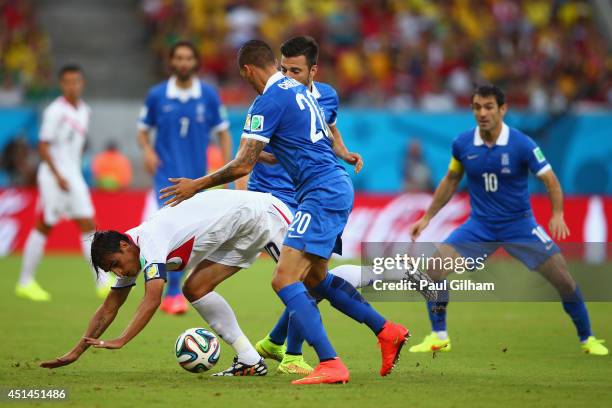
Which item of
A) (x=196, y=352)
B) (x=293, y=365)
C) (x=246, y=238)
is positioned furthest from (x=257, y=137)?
(x=293, y=365)

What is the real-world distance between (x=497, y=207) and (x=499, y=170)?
1.11ft

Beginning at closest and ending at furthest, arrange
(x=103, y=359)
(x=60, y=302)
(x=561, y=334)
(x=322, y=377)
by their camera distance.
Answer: (x=322, y=377) → (x=103, y=359) → (x=561, y=334) → (x=60, y=302)

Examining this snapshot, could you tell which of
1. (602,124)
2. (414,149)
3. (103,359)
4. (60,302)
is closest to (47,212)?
(60,302)

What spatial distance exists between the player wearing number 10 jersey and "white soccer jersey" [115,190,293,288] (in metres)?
2.15

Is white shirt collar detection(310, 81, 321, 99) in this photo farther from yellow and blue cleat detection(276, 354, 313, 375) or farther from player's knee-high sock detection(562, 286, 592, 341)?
player's knee-high sock detection(562, 286, 592, 341)

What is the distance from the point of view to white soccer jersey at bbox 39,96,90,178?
1328cm

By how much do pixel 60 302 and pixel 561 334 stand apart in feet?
19.8

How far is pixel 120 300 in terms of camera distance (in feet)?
23.7

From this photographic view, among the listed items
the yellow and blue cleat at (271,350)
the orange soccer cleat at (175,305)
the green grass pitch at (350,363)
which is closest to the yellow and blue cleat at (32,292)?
the green grass pitch at (350,363)

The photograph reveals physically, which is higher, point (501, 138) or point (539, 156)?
point (501, 138)

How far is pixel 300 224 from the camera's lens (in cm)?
716

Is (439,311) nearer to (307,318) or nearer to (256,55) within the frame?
(307,318)

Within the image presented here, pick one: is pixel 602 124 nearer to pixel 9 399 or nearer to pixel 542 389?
pixel 542 389

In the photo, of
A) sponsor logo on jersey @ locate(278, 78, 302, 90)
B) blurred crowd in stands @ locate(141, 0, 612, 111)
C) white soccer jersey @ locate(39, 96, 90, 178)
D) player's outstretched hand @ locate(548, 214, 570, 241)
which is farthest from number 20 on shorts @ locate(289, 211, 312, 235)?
blurred crowd in stands @ locate(141, 0, 612, 111)
